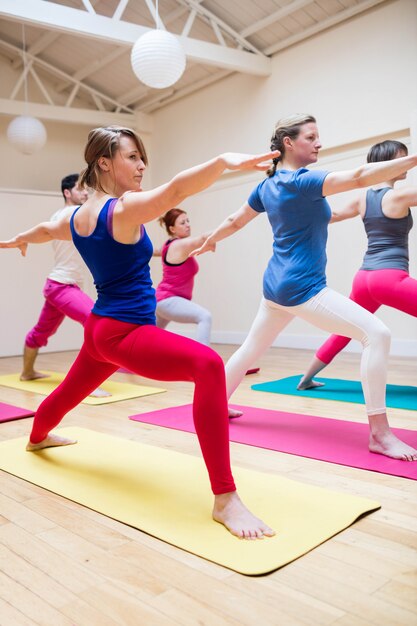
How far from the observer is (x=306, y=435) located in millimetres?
2498

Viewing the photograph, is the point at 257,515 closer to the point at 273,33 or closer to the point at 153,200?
the point at 153,200

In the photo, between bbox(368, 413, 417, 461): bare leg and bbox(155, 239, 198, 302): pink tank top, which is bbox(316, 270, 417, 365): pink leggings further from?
bbox(155, 239, 198, 302): pink tank top

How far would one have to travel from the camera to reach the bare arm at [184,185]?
1356 mm

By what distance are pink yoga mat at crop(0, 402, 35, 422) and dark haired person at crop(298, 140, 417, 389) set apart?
6.29 ft

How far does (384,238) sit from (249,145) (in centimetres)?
360

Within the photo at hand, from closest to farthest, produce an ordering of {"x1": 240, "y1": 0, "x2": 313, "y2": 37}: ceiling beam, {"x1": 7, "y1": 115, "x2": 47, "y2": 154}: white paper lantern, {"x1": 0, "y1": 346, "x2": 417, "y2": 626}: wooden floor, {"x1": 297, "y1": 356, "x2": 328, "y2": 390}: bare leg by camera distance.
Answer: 1. {"x1": 0, "y1": 346, "x2": 417, "y2": 626}: wooden floor
2. {"x1": 297, "y1": 356, "x2": 328, "y2": 390}: bare leg
3. {"x1": 240, "y1": 0, "x2": 313, "y2": 37}: ceiling beam
4. {"x1": 7, "y1": 115, "x2": 47, "y2": 154}: white paper lantern

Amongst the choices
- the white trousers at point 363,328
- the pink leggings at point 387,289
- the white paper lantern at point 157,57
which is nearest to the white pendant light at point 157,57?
the white paper lantern at point 157,57

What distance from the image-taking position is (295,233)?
232 cm

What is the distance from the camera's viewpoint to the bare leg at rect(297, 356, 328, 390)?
3438mm

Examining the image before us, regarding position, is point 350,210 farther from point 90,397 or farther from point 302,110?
point 302,110

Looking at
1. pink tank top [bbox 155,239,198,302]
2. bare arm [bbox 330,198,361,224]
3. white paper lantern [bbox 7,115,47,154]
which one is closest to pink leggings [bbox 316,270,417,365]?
bare arm [bbox 330,198,361,224]

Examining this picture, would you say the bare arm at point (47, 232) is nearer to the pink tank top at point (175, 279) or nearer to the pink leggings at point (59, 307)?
the pink leggings at point (59, 307)

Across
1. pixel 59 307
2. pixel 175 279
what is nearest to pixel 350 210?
→ pixel 175 279

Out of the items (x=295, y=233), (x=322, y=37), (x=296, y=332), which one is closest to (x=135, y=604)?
(x=295, y=233)
